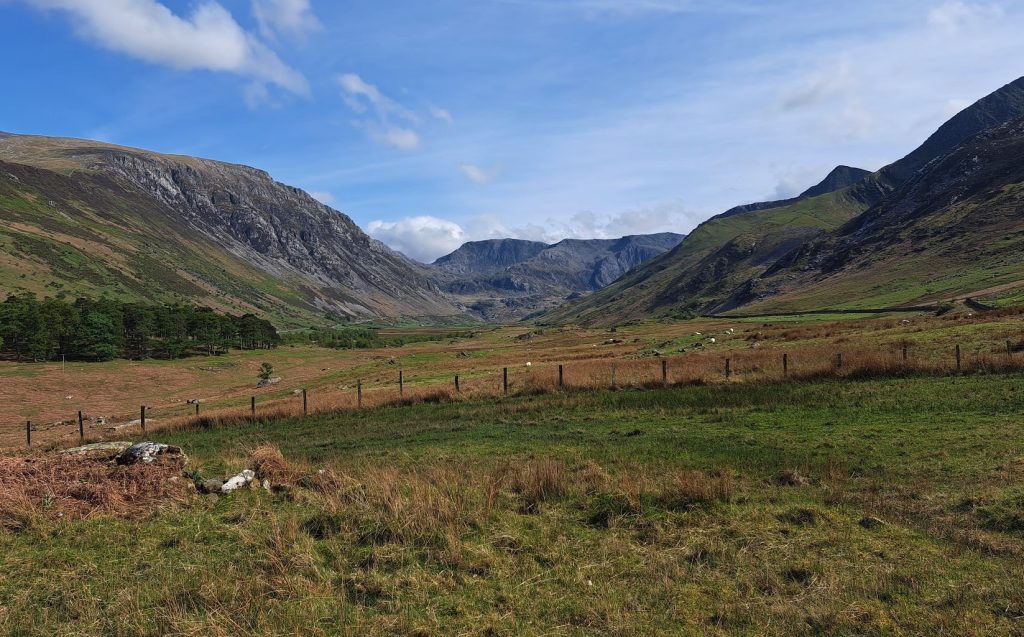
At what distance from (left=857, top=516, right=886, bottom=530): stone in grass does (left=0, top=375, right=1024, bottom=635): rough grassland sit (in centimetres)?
8

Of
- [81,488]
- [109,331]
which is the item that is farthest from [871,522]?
[109,331]

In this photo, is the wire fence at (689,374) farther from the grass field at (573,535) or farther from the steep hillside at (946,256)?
the steep hillside at (946,256)

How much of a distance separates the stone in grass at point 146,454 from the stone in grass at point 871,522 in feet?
59.1

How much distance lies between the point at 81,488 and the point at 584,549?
12.7 m

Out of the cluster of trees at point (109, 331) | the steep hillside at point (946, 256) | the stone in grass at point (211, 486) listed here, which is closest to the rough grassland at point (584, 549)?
the stone in grass at point (211, 486)

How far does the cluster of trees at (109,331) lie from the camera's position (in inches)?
3482

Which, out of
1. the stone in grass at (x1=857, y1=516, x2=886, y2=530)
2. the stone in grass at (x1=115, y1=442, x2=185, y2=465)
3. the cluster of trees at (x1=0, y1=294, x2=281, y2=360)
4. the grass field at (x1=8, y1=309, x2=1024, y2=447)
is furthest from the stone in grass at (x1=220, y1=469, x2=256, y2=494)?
the cluster of trees at (x1=0, y1=294, x2=281, y2=360)

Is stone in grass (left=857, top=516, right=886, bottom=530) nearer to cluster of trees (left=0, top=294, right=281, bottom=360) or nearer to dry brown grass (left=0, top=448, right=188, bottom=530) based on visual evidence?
dry brown grass (left=0, top=448, right=188, bottom=530)

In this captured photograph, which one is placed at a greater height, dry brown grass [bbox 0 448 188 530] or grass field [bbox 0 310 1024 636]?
dry brown grass [bbox 0 448 188 530]

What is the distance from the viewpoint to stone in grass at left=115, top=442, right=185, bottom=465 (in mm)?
16031

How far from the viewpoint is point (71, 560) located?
1005cm

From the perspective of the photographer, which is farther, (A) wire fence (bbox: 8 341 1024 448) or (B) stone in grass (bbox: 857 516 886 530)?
(A) wire fence (bbox: 8 341 1024 448)

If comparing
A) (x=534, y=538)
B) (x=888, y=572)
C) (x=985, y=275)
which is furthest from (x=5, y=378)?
(x=985, y=275)

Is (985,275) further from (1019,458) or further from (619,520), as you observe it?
(619,520)
